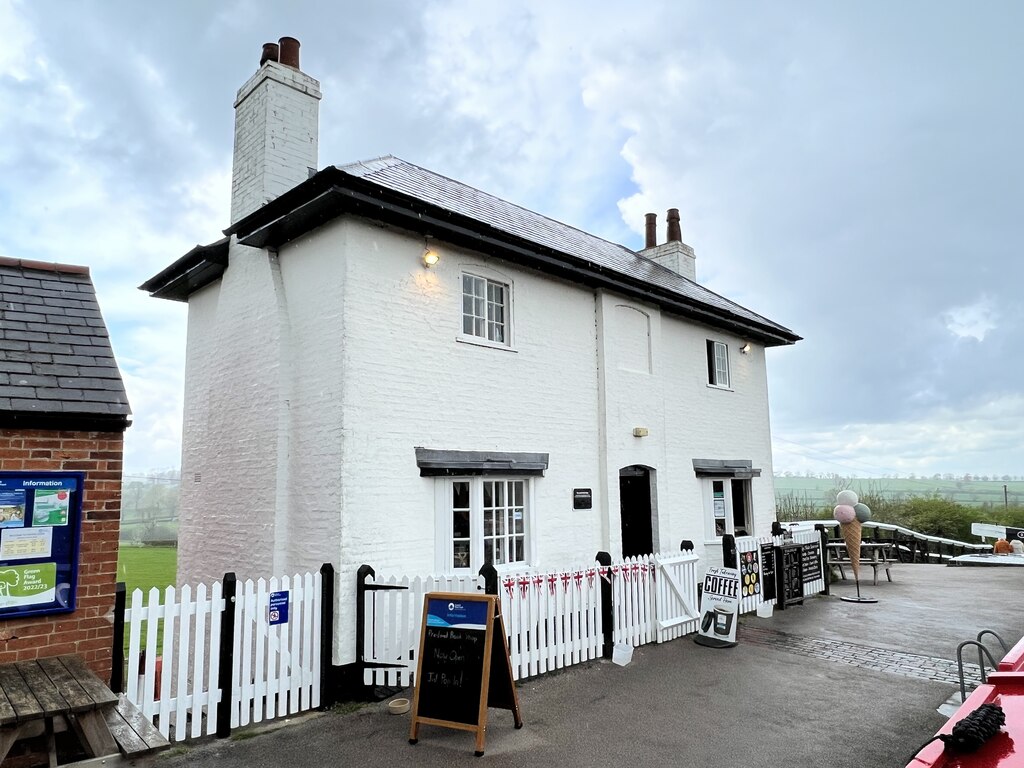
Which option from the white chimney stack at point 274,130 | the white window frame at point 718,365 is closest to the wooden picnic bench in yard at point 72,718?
the white chimney stack at point 274,130

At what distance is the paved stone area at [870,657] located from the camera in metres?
7.46

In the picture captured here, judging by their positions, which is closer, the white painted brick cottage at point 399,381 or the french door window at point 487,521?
the white painted brick cottage at point 399,381

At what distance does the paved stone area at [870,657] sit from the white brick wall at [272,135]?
9751mm

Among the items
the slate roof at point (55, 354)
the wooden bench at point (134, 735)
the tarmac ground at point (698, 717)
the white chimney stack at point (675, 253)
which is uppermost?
the white chimney stack at point (675, 253)

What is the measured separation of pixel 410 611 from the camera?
6.99 m

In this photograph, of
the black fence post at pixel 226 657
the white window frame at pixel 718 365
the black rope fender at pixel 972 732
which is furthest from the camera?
the white window frame at pixel 718 365

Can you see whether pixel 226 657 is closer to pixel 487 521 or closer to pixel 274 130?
pixel 487 521

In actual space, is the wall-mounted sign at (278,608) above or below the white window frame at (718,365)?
below

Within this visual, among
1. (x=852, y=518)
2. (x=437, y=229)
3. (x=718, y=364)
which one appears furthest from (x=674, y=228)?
(x=437, y=229)

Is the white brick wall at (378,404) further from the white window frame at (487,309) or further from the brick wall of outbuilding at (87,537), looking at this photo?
the brick wall of outbuilding at (87,537)

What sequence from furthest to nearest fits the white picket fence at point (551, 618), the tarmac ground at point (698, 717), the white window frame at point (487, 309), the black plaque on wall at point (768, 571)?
1. the black plaque on wall at point (768, 571)
2. the white window frame at point (487, 309)
3. the white picket fence at point (551, 618)
4. the tarmac ground at point (698, 717)

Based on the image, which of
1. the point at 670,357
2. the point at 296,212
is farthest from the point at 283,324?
the point at 670,357

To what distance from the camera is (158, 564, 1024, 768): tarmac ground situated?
5230mm

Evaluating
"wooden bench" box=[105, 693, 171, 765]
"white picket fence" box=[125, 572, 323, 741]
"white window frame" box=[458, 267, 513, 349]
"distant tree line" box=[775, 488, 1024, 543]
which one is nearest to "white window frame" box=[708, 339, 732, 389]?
"white window frame" box=[458, 267, 513, 349]
